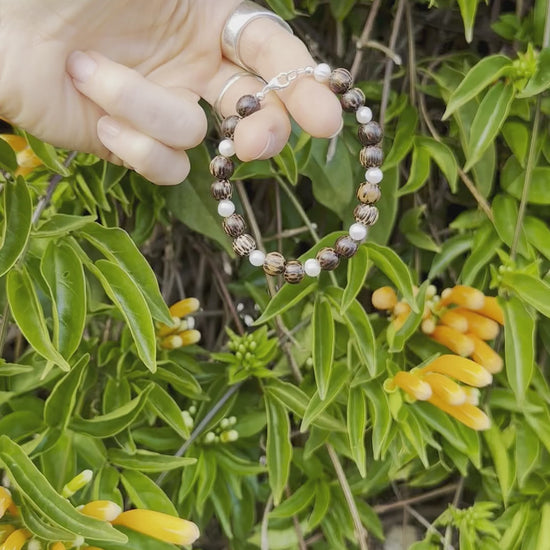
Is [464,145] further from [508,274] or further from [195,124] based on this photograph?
[195,124]

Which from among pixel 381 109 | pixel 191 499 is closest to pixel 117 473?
pixel 191 499

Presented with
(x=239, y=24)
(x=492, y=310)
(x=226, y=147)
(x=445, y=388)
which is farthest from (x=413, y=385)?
(x=239, y=24)

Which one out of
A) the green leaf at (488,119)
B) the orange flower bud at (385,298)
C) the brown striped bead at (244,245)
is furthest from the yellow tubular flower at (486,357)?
the brown striped bead at (244,245)

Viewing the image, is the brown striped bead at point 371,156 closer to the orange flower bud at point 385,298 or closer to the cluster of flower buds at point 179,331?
the orange flower bud at point 385,298

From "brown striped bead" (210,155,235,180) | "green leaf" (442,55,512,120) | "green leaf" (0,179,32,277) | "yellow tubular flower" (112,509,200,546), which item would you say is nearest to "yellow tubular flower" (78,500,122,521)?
"yellow tubular flower" (112,509,200,546)

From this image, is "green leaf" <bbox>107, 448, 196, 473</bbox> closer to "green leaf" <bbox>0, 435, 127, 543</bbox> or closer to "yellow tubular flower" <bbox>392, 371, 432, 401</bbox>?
"green leaf" <bbox>0, 435, 127, 543</bbox>

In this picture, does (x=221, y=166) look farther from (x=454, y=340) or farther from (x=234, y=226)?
(x=454, y=340)
